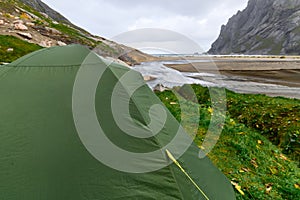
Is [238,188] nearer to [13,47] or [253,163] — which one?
[253,163]

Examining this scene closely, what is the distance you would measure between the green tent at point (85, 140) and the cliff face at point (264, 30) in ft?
429

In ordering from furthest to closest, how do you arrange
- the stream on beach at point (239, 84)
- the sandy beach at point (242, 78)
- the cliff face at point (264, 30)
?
the cliff face at point (264, 30) → the sandy beach at point (242, 78) → the stream on beach at point (239, 84)

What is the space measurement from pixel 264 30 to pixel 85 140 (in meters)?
170

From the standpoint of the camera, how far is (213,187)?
3049 millimetres

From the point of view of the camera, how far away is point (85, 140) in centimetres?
258

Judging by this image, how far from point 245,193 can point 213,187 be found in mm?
1344

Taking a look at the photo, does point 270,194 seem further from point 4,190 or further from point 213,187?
point 4,190

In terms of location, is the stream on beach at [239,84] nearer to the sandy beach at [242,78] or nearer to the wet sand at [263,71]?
the sandy beach at [242,78]

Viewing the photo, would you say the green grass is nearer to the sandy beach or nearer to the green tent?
the sandy beach

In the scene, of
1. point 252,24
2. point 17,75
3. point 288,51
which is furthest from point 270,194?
point 252,24

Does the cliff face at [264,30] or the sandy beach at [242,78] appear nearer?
the sandy beach at [242,78]

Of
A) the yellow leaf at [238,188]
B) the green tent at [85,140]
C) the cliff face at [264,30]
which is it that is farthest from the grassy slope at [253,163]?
the cliff face at [264,30]

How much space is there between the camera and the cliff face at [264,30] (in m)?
126

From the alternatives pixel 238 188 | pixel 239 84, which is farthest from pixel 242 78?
pixel 238 188
